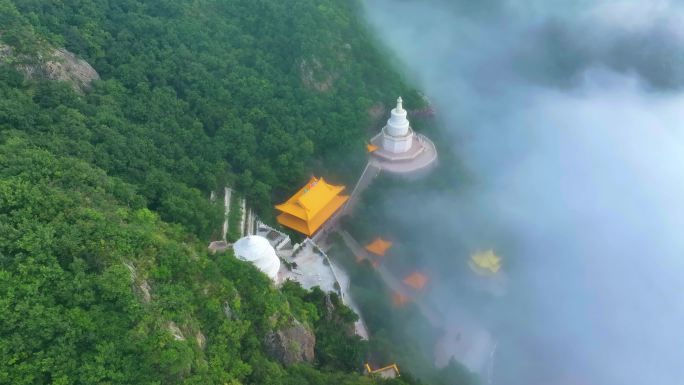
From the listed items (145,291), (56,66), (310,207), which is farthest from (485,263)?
(56,66)

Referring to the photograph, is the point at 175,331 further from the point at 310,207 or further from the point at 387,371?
the point at 310,207

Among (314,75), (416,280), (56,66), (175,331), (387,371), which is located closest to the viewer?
(175,331)

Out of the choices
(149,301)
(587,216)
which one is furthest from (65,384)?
(587,216)

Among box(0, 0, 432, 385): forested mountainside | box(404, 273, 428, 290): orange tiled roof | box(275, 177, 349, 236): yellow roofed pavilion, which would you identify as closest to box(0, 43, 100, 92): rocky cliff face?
box(0, 0, 432, 385): forested mountainside

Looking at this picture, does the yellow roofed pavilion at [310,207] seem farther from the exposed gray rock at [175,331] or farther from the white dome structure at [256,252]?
the exposed gray rock at [175,331]

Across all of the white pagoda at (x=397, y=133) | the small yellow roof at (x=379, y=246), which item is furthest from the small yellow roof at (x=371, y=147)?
the small yellow roof at (x=379, y=246)

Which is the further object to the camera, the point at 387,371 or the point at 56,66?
the point at 56,66

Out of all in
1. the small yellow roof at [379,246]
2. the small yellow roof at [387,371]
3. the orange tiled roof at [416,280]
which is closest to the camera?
the small yellow roof at [387,371]
